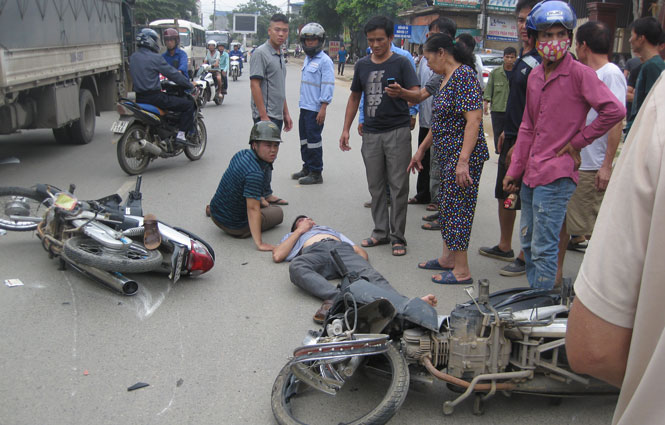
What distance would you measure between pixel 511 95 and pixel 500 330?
2587 mm

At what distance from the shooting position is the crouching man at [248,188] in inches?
213

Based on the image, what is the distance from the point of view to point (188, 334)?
12.7ft

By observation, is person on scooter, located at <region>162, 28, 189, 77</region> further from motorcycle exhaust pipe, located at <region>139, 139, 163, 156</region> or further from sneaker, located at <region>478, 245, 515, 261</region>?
sneaker, located at <region>478, 245, 515, 261</region>

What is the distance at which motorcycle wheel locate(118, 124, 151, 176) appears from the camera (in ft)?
26.4

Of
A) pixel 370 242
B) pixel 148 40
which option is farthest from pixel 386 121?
pixel 148 40

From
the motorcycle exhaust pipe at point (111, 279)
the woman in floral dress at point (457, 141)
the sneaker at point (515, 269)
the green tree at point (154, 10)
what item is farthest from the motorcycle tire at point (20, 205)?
the green tree at point (154, 10)

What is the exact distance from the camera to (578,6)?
19844mm

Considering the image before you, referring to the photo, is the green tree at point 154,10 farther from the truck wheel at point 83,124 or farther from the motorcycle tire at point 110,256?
the motorcycle tire at point 110,256

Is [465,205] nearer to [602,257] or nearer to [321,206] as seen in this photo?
[321,206]

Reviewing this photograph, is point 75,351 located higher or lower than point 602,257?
lower

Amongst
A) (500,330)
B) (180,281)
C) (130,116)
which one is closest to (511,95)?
(500,330)

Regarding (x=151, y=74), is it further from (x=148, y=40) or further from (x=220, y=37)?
(x=220, y=37)

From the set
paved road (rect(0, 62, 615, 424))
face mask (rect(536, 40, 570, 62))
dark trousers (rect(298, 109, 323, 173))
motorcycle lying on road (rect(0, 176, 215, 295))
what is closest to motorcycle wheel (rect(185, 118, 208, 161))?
dark trousers (rect(298, 109, 323, 173))

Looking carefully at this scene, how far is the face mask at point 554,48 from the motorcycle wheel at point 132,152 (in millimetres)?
5831
